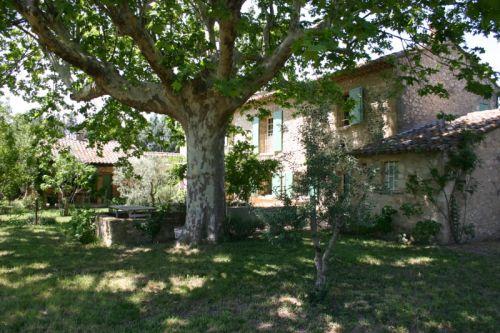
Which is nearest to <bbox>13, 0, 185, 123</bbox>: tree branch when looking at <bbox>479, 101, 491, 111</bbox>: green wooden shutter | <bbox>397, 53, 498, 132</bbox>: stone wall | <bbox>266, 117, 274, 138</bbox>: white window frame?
<bbox>397, 53, 498, 132</bbox>: stone wall

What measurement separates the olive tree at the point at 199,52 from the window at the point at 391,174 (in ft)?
11.1

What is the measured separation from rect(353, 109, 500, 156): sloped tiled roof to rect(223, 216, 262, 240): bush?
3889 mm

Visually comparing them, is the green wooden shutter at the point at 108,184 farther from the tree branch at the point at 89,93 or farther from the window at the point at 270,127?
the tree branch at the point at 89,93

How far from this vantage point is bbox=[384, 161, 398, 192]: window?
12203 mm

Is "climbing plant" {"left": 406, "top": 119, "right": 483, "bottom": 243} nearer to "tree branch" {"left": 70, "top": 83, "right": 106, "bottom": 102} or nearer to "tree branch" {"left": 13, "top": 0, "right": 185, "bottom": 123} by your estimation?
"tree branch" {"left": 13, "top": 0, "right": 185, "bottom": 123}

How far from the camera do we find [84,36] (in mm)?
10484

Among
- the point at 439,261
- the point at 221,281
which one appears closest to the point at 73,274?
the point at 221,281

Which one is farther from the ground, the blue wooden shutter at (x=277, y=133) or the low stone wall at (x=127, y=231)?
the blue wooden shutter at (x=277, y=133)

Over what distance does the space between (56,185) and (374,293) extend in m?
14.9

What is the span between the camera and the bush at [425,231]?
10.6 metres

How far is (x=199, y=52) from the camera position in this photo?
10.8 meters

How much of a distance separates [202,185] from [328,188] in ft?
15.9

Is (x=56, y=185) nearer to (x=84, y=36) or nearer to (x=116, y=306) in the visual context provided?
(x=84, y=36)

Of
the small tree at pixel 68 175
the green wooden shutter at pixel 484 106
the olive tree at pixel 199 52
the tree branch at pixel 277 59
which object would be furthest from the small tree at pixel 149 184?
the green wooden shutter at pixel 484 106
